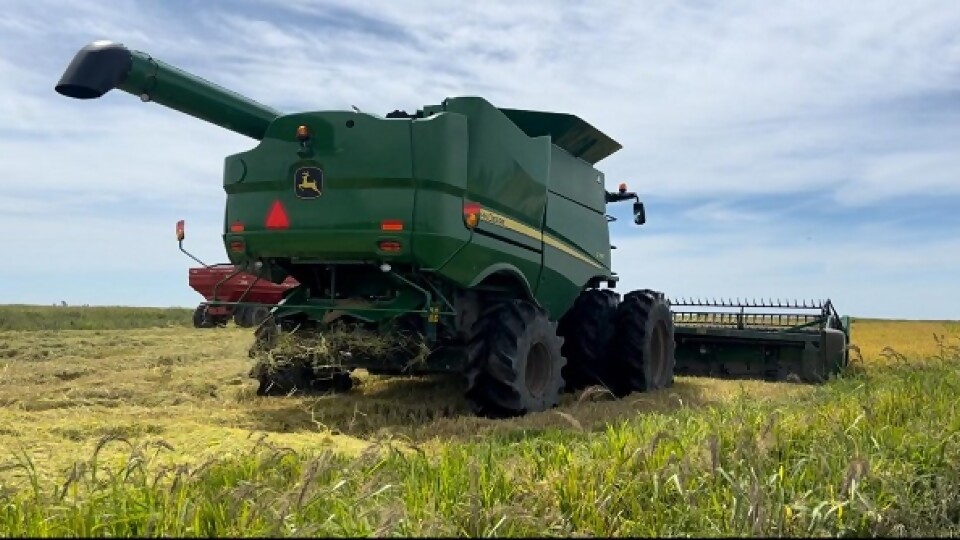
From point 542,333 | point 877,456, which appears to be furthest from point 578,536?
point 542,333

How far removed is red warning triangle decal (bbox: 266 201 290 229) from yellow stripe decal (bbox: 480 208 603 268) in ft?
4.60

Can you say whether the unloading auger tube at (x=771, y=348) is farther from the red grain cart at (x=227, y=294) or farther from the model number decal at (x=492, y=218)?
the red grain cart at (x=227, y=294)

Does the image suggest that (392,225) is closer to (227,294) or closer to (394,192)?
(394,192)

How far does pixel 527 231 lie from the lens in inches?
278

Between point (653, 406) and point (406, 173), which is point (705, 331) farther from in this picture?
point (406, 173)

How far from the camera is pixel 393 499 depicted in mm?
2883

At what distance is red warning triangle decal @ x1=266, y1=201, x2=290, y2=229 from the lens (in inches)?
243

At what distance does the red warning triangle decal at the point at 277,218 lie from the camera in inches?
243

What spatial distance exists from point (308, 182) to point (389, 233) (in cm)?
74

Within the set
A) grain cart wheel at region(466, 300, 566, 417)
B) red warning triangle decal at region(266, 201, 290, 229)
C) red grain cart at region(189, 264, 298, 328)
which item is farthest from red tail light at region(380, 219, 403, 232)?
red grain cart at region(189, 264, 298, 328)

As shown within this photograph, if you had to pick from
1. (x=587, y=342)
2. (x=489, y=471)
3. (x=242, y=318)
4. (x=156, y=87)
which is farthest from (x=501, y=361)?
(x=242, y=318)

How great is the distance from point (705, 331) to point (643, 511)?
25.0 ft

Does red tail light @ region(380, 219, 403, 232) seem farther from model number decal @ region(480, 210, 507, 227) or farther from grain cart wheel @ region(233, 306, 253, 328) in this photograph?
grain cart wheel @ region(233, 306, 253, 328)

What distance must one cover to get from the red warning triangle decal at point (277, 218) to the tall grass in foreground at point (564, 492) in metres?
2.62
